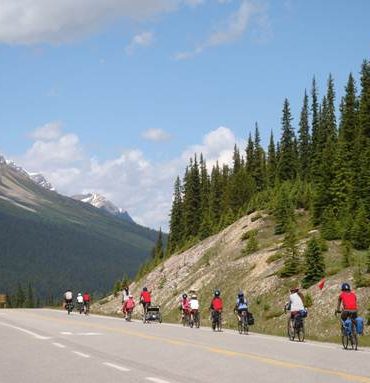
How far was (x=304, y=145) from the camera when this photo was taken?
341 feet

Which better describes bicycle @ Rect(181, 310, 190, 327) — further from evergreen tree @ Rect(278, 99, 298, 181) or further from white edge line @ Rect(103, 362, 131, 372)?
evergreen tree @ Rect(278, 99, 298, 181)

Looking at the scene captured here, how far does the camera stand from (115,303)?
280 feet

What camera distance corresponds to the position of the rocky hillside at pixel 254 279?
37969 millimetres

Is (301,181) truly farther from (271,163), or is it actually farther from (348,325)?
(348,325)

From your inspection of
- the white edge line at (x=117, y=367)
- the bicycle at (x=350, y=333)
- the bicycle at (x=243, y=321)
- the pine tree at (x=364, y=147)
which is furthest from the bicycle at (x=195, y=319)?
the pine tree at (x=364, y=147)

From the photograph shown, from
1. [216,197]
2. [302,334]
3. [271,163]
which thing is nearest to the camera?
[302,334]

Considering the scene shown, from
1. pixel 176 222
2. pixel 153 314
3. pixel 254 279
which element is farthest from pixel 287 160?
pixel 153 314

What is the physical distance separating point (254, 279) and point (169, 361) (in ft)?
120

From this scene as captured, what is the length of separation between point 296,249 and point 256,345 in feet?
90.7

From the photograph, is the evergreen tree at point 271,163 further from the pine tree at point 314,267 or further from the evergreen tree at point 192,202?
the pine tree at point 314,267

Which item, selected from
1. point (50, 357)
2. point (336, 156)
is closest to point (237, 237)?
point (336, 156)

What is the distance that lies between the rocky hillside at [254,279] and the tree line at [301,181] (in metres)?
2.49

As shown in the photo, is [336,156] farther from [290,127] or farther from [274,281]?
[290,127]

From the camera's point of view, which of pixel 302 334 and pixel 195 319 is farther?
pixel 195 319
